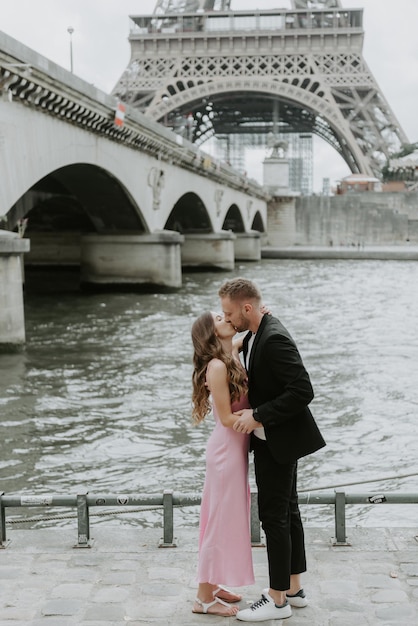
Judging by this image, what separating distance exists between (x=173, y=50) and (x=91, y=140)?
46604 mm

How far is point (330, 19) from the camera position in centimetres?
6581

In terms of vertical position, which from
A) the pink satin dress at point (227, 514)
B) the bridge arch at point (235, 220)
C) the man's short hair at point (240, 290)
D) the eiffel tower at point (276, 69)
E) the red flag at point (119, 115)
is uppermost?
the eiffel tower at point (276, 69)

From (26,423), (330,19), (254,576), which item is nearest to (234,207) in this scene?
(330,19)

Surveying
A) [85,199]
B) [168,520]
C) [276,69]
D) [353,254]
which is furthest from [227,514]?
[276,69]

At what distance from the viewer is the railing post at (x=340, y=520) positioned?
479cm

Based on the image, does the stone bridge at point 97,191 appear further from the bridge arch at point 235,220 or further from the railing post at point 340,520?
the railing post at point 340,520

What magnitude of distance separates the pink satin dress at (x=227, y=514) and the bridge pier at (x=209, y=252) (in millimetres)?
35058

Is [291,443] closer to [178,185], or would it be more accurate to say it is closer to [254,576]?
[254,576]

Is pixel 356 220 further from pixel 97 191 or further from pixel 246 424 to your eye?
pixel 246 424

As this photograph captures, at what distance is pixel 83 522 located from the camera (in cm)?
488

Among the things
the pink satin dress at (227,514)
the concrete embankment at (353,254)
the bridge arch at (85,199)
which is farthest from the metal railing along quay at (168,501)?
the concrete embankment at (353,254)

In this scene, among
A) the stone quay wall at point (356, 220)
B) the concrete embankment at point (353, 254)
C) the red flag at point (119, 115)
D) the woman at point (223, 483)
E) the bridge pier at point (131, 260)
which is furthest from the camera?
the stone quay wall at point (356, 220)

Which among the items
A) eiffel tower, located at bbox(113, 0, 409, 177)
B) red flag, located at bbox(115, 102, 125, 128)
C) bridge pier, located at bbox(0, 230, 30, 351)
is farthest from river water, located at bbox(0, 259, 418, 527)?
eiffel tower, located at bbox(113, 0, 409, 177)

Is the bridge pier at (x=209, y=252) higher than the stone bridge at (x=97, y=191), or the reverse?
the stone bridge at (x=97, y=191)
